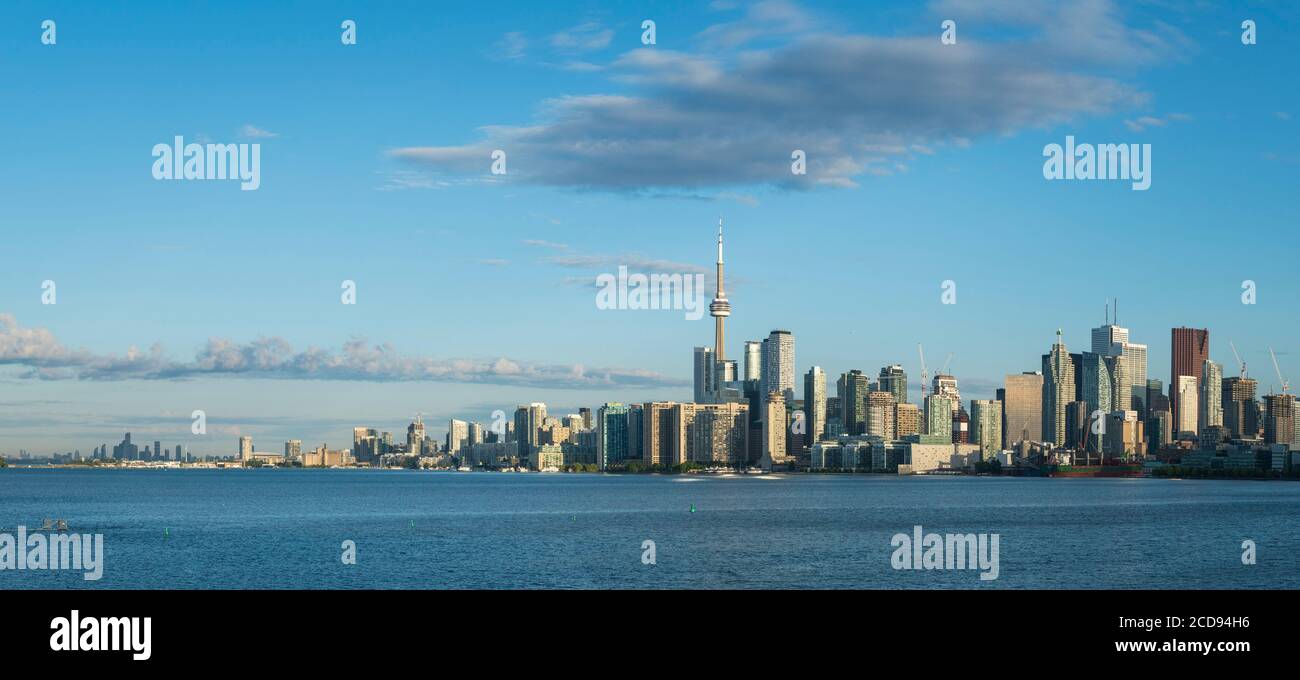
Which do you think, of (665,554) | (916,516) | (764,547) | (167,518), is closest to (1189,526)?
(916,516)

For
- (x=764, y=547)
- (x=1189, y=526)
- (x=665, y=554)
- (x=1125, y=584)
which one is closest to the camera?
(x=1125, y=584)

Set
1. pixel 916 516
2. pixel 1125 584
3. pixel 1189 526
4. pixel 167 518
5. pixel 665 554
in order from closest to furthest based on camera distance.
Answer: pixel 1125 584 < pixel 665 554 < pixel 1189 526 < pixel 167 518 < pixel 916 516
